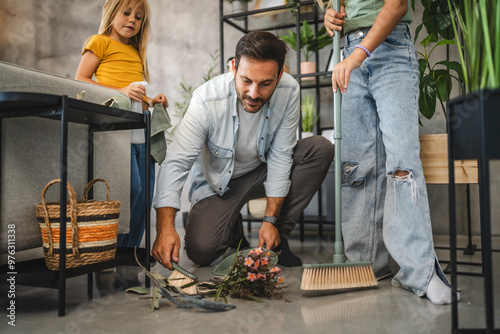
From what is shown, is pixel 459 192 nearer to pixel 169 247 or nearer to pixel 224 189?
pixel 224 189

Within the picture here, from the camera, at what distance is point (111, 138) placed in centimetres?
161

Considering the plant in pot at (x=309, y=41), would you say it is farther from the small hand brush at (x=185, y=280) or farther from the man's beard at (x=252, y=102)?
the small hand brush at (x=185, y=280)

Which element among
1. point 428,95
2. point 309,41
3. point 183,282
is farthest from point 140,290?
point 309,41

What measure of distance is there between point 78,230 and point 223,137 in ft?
2.36

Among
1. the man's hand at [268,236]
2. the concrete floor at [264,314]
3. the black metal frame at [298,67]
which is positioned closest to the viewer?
the concrete floor at [264,314]

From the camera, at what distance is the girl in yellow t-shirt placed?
5.97 feet

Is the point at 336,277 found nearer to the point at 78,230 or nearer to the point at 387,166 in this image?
the point at 387,166

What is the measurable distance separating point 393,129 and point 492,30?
48cm

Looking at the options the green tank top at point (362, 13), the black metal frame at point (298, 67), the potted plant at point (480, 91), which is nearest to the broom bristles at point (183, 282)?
the potted plant at point (480, 91)

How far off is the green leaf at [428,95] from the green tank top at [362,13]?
0.59 meters

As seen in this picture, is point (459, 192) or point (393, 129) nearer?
point (393, 129)

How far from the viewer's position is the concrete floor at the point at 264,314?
982 mm

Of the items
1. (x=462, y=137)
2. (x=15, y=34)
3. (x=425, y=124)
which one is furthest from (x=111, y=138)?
(x=15, y=34)

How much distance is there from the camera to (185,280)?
4.06ft
